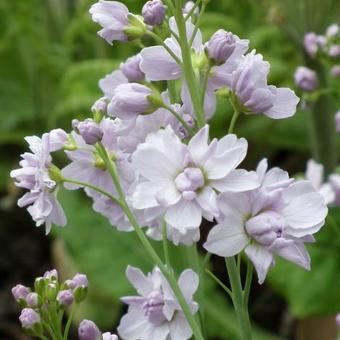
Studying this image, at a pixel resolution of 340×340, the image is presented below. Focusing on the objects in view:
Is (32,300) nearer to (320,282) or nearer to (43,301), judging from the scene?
(43,301)

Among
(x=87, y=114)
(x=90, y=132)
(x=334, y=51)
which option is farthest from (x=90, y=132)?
(x=87, y=114)

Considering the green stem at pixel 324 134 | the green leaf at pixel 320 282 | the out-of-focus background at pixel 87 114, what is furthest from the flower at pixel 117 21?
the green stem at pixel 324 134

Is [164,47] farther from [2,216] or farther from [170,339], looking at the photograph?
[2,216]

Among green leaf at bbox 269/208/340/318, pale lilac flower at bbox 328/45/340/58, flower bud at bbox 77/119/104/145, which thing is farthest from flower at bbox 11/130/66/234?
green leaf at bbox 269/208/340/318

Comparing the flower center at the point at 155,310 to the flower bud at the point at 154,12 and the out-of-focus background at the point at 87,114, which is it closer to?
the flower bud at the point at 154,12

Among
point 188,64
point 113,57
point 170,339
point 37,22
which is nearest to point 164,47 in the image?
point 188,64

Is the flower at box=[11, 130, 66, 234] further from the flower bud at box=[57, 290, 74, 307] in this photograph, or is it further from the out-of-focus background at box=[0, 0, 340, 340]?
the out-of-focus background at box=[0, 0, 340, 340]
